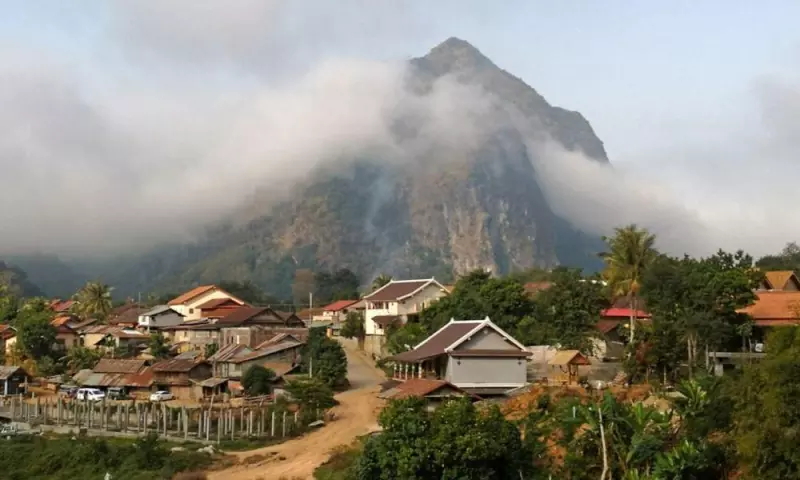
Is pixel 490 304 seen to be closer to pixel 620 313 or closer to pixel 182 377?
pixel 620 313

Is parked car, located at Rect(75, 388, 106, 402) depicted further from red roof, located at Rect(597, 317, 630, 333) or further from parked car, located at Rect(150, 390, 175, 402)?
red roof, located at Rect(597, 317, 630, 333)

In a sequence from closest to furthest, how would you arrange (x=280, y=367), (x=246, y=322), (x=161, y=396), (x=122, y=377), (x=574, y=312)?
(x=574, y=312)
(x=161, y=396)
(x=280, y=367)
(x=122, y=377)
(x=246, y=322)

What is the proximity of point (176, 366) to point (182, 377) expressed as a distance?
1.09 meters

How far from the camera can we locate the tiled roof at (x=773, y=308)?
130ft

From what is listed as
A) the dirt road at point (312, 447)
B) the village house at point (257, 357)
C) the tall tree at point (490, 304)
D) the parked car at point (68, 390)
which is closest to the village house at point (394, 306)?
the tall tree at point (490, 304)

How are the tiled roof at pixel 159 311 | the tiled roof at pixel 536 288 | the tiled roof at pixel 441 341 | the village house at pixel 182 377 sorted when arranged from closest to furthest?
the tiled roof at pixel 441 341 → the village house at pixel 182 377 → the tiled roof at pixel 536 288 → the tiled roof at pixel 159 311

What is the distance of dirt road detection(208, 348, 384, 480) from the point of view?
3225 cm

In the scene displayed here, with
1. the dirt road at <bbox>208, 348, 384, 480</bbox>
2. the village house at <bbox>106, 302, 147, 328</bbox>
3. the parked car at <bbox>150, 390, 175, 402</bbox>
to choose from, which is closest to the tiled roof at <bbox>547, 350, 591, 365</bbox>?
the dirt road at <bbox>208, 348, 384, 480</bbox>

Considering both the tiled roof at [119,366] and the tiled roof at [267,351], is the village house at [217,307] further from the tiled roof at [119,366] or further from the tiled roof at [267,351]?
the tiled roof at [267,351]

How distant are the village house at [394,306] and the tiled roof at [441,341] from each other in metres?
20.2

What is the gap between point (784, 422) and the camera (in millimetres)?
19797

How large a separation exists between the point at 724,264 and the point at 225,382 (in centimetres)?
3136

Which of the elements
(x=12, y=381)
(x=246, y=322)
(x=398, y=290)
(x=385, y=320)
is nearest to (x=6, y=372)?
(x=12, y=381)

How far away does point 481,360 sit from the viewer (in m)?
41.9
